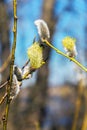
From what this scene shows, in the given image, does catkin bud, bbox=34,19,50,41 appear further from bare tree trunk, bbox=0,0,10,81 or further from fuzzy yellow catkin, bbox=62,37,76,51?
bare tree trunk, bbox=0,0,10,81

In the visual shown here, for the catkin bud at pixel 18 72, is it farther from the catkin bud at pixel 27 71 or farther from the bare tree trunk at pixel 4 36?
the bare tree trunk at pixel 4 36

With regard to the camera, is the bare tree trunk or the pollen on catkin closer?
the pollen on catkin

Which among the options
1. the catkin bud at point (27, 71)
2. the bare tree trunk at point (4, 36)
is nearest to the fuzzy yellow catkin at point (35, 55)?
the catkin bud at point (27, 71)

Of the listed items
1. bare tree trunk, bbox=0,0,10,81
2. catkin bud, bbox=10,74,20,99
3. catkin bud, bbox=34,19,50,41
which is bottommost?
catkin bud, bbox=10,74,20,99

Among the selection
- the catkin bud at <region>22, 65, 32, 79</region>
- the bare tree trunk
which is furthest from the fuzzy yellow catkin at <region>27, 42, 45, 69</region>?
the bare tree trunk

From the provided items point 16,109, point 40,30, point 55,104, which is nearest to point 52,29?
point 16,109

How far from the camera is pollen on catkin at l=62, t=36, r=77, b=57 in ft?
2.32

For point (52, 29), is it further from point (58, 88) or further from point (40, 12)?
point (58, 88)

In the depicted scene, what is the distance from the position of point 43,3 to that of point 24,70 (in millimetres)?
3813

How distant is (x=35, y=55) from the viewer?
2.17ft

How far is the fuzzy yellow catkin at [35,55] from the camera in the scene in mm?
660

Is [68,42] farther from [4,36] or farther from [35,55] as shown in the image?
[4,36]

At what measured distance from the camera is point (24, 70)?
2.28 ft

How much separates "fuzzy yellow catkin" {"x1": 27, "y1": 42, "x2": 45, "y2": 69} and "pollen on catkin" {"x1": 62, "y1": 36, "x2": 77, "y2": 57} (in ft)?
0.19
